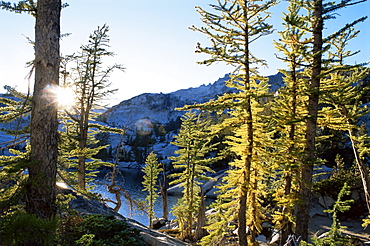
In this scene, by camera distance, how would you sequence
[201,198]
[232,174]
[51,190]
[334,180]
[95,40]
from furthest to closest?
[334,180], [201,198], [95,40], [232,174], [51,190]

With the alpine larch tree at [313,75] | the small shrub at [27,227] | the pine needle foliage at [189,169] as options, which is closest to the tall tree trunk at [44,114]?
the small shrub at [27,227]

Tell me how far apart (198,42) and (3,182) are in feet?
22.4

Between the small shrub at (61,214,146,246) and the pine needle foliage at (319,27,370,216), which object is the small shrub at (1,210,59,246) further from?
the pine needle foliage at (319,27,370,216)

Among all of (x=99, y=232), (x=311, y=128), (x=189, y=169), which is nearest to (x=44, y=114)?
(x=99, y=232)

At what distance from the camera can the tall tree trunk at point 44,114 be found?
15.0ft

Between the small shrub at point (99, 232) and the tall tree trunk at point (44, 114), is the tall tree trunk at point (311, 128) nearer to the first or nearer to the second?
the small shrub at point (99, 232)

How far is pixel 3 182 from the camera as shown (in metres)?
4.27

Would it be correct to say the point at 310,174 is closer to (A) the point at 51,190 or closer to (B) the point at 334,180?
(A) the point at 51,190

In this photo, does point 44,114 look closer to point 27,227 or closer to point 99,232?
point 27,227

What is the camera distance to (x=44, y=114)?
471 centimetres

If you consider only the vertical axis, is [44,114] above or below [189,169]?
above

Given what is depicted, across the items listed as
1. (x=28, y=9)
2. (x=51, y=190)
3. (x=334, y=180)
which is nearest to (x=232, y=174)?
(x=51, y=190)

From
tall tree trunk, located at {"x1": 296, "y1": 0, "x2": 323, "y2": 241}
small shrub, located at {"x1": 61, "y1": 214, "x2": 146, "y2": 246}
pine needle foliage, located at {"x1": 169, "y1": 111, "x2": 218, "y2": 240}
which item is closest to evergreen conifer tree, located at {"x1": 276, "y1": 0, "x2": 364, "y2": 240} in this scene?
tall tree trunk, located at {"x1": 296, "y1": 0, "x2": 323, "y2": 241}

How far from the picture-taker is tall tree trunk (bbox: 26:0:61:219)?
15.0ft
